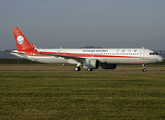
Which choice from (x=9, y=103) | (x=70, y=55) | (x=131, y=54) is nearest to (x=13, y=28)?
(x=70, y=55)

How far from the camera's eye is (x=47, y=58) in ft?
170

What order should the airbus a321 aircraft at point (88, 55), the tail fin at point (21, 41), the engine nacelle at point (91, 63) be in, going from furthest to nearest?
the tail fin at point (21, 41) < the engine nacelle at point (91, 63) < the airbus a321 aircraft at point (88, 55)

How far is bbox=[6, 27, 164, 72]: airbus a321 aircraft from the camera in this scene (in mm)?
45844

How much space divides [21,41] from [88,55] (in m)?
15.1

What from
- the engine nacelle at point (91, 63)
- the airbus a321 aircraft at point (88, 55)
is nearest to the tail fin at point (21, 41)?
→ the airbus a321 aircraft at point (88, 55)

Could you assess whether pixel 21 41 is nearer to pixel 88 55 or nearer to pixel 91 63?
pixel 88 55

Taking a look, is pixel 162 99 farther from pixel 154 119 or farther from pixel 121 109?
pixel 154 119

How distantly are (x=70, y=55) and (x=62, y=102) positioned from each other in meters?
36.5

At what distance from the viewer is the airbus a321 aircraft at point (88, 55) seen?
45.8m

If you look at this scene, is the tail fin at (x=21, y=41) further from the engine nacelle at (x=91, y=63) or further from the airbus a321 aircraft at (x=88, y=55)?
the engine nacelle at (x=91, y=63)

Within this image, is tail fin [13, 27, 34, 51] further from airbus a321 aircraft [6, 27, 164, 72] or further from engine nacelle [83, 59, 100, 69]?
engine nacelle [83, 59, 100, 69]

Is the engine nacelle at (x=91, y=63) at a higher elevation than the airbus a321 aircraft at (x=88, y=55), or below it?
below

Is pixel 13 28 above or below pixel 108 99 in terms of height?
above

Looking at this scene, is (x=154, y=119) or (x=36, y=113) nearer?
(x=154, y=119)
